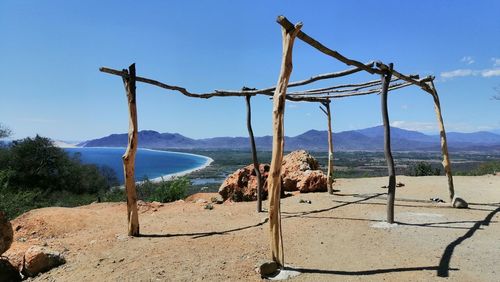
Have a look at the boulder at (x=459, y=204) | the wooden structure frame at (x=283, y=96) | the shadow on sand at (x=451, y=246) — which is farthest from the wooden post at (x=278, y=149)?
the boulder at (x=459, y=204)

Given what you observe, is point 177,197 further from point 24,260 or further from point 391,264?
point 391,264

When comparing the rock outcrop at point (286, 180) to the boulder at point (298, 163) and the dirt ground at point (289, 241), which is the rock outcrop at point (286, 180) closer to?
the boulder at point (298, 163)

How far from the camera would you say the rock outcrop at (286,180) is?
440 inches

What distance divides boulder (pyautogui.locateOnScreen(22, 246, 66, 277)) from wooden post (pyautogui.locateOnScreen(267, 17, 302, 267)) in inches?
127

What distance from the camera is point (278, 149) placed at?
15.4 feet

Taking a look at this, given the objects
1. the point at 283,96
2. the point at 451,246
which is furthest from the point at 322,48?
the point at 451,246

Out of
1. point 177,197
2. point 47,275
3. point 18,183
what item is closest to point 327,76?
point 47,275

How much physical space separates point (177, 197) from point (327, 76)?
725 cm

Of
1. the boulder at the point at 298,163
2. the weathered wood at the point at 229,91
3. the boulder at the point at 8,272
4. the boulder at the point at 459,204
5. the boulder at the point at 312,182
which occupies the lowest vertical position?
the boulder at the point at 8,272

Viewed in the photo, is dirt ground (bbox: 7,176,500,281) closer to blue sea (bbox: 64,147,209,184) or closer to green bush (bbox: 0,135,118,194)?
green bush (bbox: 0,135,118,194)

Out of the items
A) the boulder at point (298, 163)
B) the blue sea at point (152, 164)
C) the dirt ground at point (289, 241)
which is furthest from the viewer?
the blue sea at point (152, 164)

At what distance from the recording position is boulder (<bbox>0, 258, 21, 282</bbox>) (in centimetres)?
540

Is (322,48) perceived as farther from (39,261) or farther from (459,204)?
(459,204)

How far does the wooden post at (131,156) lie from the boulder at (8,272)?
184cm
